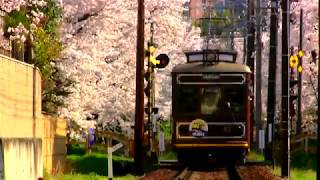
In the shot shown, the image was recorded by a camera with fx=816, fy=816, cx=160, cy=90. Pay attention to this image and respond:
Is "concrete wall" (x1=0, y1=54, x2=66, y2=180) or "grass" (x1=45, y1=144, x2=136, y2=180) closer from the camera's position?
"concrete wall" (x1=0, y1=54, x2=66, y2=180)

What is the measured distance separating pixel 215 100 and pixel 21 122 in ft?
31.7

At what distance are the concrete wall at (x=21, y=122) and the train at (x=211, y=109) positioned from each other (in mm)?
5480

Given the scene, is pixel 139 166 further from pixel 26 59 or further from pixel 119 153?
pixel 119 153

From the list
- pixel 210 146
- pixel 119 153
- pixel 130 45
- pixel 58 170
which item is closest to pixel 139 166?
pixel 210 146

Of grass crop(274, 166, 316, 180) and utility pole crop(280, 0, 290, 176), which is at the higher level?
utility pole crop(280, 0, 290, 176)

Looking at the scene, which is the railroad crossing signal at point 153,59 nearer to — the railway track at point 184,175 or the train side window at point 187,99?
the train side window at point 187,99

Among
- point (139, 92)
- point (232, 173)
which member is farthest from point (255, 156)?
point (232, 173)

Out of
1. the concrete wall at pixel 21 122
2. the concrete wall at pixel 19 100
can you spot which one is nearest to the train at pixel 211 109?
the concrete wall at pixel 21 122

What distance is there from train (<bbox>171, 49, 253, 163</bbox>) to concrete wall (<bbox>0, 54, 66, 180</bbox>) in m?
5.48

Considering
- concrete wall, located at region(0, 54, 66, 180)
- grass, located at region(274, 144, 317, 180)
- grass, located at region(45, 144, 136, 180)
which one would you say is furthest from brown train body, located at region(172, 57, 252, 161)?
concrete wall, located at region(0, 54, 66, 180)

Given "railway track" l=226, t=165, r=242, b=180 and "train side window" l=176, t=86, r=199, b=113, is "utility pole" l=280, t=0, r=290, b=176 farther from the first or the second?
"train side window" l=176, t=86, r=199, b=113

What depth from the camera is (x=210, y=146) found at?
25031mm

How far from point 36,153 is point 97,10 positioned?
41.5 feet

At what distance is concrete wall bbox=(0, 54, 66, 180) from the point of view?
47.4 ft
